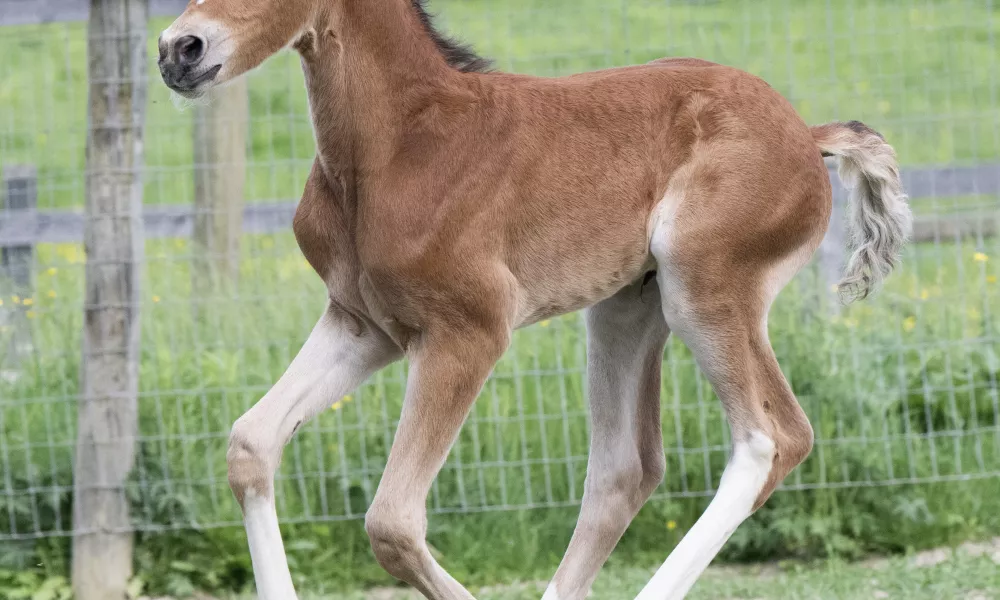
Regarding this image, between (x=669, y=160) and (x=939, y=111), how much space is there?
10.3 feet

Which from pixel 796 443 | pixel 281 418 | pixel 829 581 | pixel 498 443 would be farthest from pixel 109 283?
pixel 829 581

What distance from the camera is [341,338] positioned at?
346 centimetres

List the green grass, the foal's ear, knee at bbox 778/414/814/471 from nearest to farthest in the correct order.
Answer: the foal's ear < knee at bbox 778/414/814/471 < the green grass

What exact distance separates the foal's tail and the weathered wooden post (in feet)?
8.05

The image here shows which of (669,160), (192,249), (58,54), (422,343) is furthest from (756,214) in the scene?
(58,54)

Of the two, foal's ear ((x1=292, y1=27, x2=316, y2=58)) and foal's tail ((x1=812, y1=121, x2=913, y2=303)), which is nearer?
foal's ear ((x1=292, y1=27, x2=316, y2=58))

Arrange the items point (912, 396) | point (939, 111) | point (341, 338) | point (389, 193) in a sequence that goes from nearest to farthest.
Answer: point (389, 193), point (341, 338), point (912, 396), point (939, 111)

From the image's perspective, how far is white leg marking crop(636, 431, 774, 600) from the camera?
3500 millimetres

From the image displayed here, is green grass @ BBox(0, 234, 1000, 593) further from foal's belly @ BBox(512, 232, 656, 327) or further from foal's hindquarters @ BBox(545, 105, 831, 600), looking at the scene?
foal's belly @ BBox(512, 232, 656, 327)

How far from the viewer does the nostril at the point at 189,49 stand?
2.96 meters

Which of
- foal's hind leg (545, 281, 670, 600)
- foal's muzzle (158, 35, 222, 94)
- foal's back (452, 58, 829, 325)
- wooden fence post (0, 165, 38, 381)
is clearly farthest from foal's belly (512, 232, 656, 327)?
wooden fence post (0, 165, 38, 381)

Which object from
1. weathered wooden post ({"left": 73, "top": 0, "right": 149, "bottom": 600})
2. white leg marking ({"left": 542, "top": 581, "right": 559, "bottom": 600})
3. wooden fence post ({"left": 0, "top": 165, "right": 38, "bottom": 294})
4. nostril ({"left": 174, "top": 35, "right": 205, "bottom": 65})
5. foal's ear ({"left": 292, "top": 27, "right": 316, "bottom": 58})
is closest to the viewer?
nostril ({"left": 174, "top": 35, "right": 205, "bottom": 65})

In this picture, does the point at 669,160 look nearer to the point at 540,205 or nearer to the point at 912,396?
the point at 540,205

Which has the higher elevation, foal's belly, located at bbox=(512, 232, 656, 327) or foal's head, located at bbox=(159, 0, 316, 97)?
foal's head, located at bbox=(159, 0, 316, 97)
